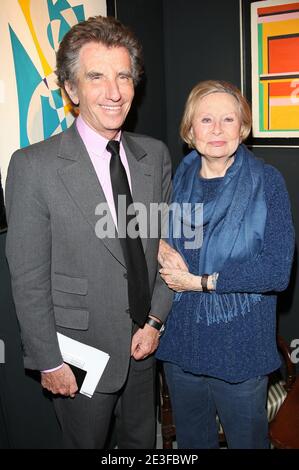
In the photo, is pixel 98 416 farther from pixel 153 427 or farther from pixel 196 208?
pixel 196 208

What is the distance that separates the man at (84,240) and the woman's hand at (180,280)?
0.29ft

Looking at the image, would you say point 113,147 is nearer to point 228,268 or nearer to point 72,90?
point 72,90

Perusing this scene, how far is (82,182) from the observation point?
5.83ft

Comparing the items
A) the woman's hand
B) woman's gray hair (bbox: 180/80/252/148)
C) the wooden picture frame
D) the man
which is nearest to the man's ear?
the man

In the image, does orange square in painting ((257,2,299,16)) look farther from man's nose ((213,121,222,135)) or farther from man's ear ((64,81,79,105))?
man's ear ((64,81,79,105))

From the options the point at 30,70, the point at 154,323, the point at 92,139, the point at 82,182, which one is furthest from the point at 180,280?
the point at 30,70

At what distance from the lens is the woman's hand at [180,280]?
189 cm

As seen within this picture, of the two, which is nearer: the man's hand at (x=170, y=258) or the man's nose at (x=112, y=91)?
the man's nose at (x=112, y=91)

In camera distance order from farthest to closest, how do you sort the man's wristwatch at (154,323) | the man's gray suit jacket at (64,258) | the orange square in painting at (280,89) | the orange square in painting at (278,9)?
the orange square in painting at (280,89)
the orange square in painting at (278,9)
the man's wristwatch at (154,323)
the man's gray suit jacket at (64,258)

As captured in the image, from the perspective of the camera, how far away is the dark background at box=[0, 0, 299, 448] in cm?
275

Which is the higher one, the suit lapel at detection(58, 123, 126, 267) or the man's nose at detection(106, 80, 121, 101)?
the man's nose at detection(106, 80, 121, 101)

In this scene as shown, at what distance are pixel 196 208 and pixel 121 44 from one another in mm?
706

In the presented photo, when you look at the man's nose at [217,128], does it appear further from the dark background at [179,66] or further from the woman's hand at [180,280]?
the dark background at [179,66]

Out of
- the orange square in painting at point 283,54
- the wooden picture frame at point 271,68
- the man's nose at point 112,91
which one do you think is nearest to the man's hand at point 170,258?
the man's nose at point 112,91
